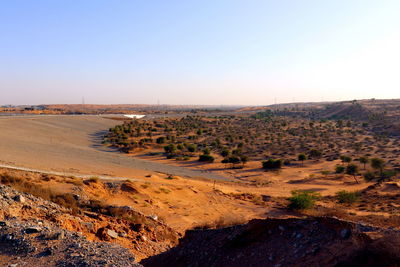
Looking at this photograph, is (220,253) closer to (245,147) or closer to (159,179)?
(159,179)

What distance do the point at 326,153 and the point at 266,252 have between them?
38.7 metres

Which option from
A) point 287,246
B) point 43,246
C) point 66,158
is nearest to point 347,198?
point 287,246

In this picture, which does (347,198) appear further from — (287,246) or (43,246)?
(43,246)

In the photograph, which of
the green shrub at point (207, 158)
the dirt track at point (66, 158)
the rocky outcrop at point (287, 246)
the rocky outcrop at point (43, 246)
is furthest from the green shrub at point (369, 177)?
the rocky outcrop at point (43, 246)

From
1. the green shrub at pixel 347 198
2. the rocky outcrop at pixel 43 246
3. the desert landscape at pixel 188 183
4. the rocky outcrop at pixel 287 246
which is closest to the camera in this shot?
the rocky outcrop at pixel 287 246

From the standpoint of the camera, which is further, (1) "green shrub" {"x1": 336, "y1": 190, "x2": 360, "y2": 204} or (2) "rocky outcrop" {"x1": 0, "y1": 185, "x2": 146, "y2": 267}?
(1) "green shrub" {"x1": 336, "y1": 190, "x2": 360, "y2": 204}

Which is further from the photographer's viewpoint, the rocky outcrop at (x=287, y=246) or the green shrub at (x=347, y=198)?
the green shrub at (x=347, y=198)

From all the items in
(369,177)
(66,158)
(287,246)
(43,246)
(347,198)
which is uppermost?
(287,246)

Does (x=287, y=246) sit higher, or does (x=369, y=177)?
(x=287, y=246)

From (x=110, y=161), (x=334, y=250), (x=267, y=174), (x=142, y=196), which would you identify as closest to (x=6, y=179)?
(x=142, y=196)

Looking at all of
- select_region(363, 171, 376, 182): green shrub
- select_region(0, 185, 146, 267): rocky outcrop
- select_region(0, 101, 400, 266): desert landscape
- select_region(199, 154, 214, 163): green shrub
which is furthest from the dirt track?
select_region(0, 185, 146, 267): rocky outcrop

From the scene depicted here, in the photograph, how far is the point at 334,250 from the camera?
218 inches

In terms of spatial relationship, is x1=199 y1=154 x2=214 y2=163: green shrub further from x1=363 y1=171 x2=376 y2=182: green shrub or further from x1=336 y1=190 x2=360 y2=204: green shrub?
x1=336 y1=190 x2=360 y2=204: green shrub

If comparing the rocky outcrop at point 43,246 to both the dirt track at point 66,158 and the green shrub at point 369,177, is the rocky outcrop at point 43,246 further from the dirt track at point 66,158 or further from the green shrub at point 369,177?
the green shrub at point 369,177
